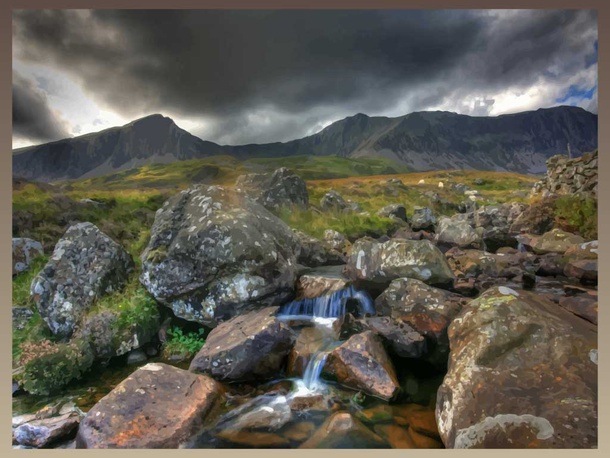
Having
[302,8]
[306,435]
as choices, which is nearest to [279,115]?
[302,8]

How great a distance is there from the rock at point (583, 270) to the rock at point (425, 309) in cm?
172

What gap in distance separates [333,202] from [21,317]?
5.21m

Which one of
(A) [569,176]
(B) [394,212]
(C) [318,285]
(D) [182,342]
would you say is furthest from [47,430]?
(A) [569,176]

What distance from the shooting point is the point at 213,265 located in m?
4.92

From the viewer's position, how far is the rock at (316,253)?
6992 mm

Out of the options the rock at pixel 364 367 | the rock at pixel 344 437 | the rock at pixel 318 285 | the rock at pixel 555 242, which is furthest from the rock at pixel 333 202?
the rock at pixel 344 437

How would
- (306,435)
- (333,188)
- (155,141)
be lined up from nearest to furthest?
(306,435) → (155,141) → (333,188)

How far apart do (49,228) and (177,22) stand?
3580 millimetres

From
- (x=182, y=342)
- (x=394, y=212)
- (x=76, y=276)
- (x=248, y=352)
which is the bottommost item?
(x=182, y=342)

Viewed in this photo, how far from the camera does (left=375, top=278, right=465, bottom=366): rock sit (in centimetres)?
442

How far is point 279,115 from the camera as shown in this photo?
5.66 m

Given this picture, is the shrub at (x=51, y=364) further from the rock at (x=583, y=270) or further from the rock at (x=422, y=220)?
the rock at (x=583, y=270)

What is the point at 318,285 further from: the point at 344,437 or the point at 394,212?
the point at 394,212

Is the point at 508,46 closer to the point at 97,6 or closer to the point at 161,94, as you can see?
the point at 161,94
